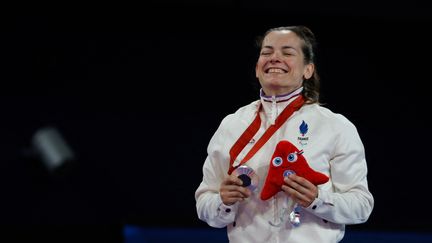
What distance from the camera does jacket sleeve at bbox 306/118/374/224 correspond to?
6.10 feet

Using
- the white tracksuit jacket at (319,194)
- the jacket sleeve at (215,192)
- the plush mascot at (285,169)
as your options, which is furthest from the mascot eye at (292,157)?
the jacket sleeve at (215,192)

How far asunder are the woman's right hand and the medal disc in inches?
0.5

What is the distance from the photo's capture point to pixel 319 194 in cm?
184

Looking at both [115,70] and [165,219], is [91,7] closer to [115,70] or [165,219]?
[115,70]

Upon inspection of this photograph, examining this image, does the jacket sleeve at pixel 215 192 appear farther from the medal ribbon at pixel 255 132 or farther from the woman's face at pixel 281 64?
the woman's face at pixel 281 64

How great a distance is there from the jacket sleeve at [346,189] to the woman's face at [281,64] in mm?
216

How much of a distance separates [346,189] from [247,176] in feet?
1.03

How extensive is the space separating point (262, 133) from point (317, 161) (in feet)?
0.68

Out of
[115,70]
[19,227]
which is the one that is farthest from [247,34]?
[19,227]

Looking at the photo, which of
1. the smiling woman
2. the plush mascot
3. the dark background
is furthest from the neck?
the dark background

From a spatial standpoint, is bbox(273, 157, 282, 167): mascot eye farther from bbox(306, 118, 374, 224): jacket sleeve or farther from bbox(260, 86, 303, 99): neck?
bbox(260, 86, 303, 99): neck

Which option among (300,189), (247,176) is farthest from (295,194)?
(247,176)

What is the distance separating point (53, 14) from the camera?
3771 millimetres

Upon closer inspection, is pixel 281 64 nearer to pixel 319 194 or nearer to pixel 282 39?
pixel 282 39
